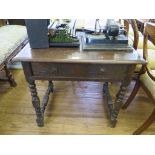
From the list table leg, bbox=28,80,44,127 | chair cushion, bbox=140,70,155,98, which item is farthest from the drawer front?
chair cushion, bbox=140,70,155,98

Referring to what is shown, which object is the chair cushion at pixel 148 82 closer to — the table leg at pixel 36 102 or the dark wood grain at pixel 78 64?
the dark wood grain at pixel 78 64

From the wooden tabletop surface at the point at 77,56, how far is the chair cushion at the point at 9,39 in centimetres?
63

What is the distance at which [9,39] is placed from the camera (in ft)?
6.44

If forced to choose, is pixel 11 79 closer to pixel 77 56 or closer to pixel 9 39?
pixel 9 39

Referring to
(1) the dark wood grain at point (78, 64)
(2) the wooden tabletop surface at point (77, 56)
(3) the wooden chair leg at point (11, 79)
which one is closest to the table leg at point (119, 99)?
(1) the dark wood grain at point (78, 64)

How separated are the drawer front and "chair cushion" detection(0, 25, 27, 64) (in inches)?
26.0

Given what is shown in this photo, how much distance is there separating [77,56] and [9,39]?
1162 mm

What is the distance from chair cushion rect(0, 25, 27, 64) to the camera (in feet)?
5.66

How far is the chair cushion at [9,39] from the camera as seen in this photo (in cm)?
173

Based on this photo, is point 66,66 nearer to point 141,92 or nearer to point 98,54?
point 98,54

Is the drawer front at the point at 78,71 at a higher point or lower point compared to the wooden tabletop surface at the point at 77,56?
lower

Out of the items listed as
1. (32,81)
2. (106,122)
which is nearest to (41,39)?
(32,81)
